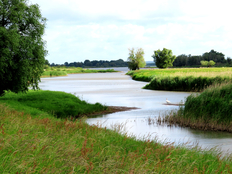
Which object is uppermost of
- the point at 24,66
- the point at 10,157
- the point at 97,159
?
the point at 24,66

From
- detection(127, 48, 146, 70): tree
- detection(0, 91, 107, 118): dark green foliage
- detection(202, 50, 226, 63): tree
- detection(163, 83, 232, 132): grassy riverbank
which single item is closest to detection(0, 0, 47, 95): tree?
detection(0, 91, 107, 118): dark green foliage

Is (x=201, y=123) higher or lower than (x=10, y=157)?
lower

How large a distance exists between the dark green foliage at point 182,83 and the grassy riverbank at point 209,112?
25.1 meters

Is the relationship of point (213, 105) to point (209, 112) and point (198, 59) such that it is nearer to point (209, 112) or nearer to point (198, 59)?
point (209, 112)

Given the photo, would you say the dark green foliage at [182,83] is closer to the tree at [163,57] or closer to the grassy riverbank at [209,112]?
the grassy riverbank at [209,112]

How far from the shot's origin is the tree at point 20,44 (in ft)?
72.7

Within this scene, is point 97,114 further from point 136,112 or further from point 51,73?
point 51,73

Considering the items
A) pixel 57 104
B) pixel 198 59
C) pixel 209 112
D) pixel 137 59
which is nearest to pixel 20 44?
pixel 57 104

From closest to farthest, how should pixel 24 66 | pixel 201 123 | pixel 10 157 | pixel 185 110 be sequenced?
1. pixel 10 157
2. pixel 201 123
3. pixel 185 110
4. pixel 24 66

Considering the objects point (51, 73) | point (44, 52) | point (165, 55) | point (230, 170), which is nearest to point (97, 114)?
point (44, 52)

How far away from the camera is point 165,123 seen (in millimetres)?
19234

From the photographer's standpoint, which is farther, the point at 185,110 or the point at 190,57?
the point at 190,57

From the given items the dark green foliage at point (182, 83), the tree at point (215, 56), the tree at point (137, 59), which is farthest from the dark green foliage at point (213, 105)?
the tree at point (215, 56)

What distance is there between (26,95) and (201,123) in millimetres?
18207
